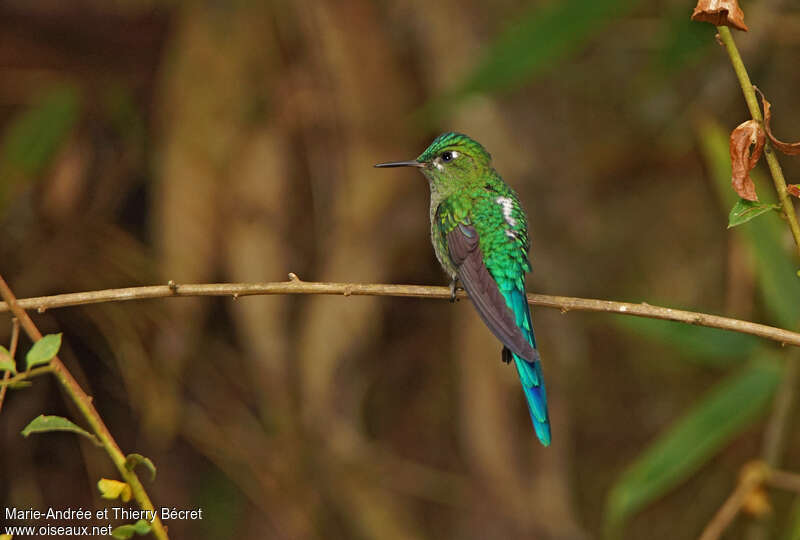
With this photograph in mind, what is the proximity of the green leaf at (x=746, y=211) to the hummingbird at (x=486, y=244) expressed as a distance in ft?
1.82

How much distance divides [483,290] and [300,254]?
1.79 m

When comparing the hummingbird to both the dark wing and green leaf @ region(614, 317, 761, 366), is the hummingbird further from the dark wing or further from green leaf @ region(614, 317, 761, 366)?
green leaf @ region(614, 317, 761, 366)

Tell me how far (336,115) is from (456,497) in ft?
5.83

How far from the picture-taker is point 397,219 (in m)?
→ 3.58

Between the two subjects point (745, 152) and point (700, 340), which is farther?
point (700, 340)

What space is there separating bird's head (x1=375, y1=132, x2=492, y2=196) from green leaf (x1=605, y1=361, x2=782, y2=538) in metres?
0.98

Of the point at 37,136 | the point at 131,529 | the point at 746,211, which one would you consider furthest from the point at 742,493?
the point at 37,136

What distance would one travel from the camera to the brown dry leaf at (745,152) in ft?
4.22

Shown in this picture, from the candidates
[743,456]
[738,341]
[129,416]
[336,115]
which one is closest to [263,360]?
[129,416]

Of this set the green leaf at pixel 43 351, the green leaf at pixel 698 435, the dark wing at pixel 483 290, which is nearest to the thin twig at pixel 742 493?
the green leaf at pixel 698 435

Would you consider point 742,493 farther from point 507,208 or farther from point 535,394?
point 507,208

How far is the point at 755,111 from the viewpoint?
126 centimetres

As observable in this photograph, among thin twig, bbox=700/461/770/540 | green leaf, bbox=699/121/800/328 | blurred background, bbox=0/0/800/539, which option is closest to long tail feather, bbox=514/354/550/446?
thin twig, bbox=700/461/770/540

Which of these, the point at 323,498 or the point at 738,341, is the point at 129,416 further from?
the point at 738,341
